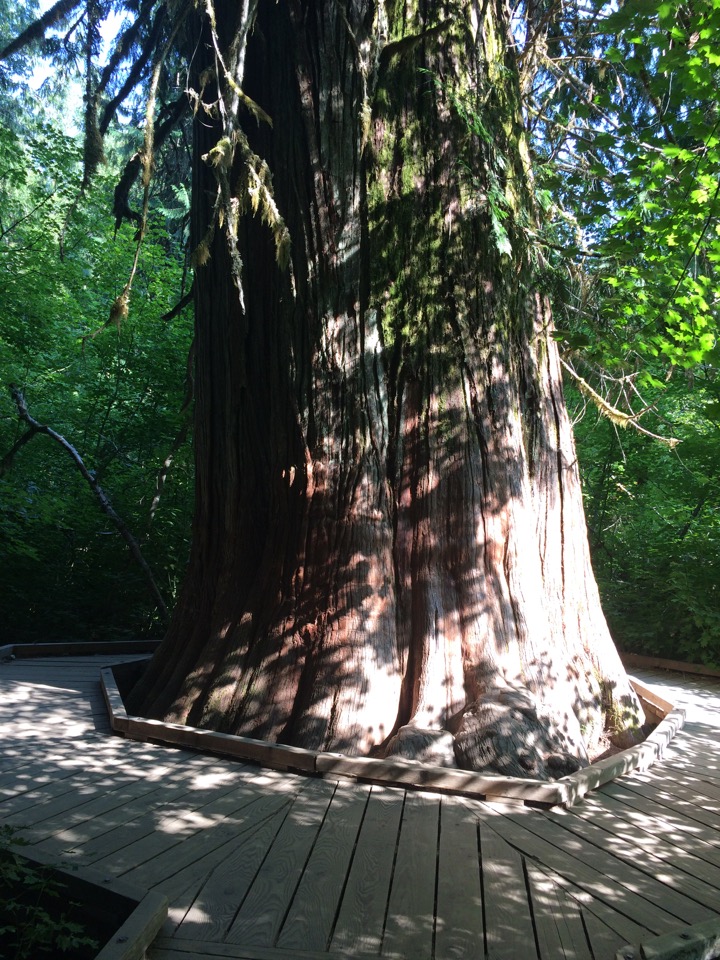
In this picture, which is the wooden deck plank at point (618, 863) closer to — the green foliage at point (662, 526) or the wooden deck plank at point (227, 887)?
the wooden deck plank at point (227, 887)

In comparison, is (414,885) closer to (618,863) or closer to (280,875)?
(280,875)

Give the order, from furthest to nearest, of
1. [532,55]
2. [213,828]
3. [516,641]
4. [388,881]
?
[532,55]
[516,641]
[213,828]
[388,881]

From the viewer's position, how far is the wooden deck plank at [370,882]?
2.17m

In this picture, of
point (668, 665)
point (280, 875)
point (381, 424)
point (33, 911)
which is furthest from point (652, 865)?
point (668, 665)

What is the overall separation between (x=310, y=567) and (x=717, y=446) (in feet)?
19.5

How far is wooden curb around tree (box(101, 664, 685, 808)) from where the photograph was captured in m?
3.31

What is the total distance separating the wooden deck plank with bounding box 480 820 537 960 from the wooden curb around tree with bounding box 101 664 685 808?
1.35ft

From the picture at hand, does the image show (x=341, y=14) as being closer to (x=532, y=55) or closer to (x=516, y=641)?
(x=532, y=55)

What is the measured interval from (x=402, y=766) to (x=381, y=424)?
1783mm

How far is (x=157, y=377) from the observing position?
9.12m

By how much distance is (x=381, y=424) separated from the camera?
4.35 meters

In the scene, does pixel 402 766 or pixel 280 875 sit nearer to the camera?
pixel 280 875

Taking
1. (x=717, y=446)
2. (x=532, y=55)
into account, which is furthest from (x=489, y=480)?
(x=717, y=446)

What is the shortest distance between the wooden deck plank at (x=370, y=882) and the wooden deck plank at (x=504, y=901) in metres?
0.30
